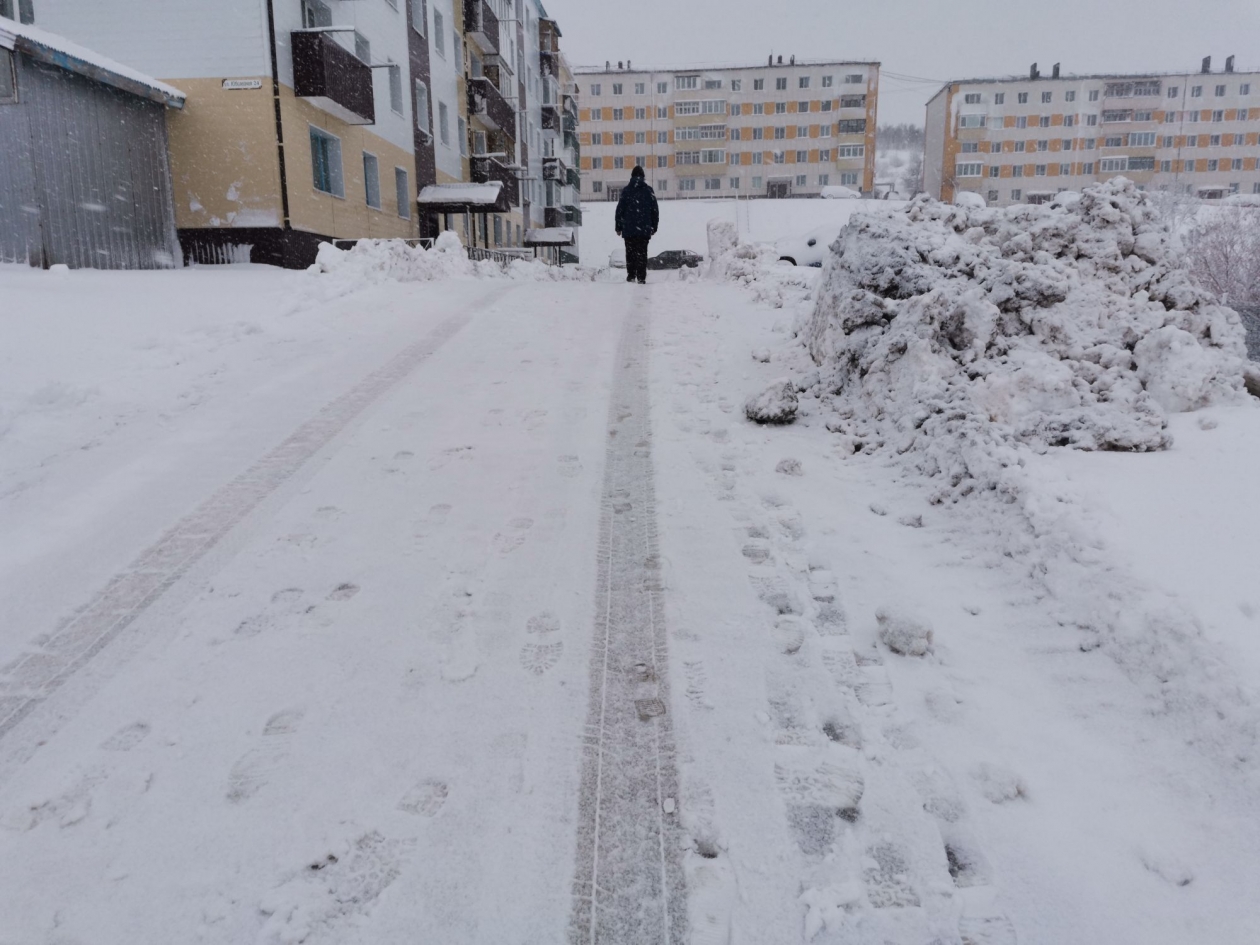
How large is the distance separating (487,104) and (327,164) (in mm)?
13189

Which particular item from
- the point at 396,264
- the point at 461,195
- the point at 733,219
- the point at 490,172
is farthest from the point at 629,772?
the point at 733,219

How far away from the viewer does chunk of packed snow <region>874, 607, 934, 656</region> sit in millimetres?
2404

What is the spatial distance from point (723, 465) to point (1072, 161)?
79327 millimetres

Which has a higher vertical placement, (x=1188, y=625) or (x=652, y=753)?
(x=1188, y=625)

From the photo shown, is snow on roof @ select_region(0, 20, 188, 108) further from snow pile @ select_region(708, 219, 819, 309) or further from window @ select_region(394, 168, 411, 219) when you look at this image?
snow pile @ select_region(708, 219, 819, 309)

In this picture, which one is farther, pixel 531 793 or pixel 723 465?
pixel 723 465

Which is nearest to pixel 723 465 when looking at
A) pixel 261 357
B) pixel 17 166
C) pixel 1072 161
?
pixel 261 357

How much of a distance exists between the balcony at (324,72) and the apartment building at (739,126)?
5336 cm

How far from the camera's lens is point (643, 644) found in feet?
8.09

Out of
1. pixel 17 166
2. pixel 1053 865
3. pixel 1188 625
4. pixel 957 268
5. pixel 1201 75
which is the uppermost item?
pixel 1201 75

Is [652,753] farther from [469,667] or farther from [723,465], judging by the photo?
[723,465]

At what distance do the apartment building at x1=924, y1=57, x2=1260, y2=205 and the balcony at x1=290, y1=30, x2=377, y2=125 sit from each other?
60.7 m

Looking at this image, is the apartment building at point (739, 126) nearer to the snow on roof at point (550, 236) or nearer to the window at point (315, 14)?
the snow on roof at point (550, 236)

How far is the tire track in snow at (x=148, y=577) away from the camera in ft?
7.34
